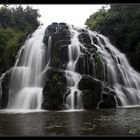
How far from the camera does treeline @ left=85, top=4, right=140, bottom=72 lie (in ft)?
66.3

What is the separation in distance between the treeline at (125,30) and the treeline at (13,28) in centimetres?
603

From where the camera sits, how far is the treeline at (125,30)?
20.2m

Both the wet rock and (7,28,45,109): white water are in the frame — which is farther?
(7,28,45,109): white water

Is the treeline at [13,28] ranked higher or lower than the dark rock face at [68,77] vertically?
higher

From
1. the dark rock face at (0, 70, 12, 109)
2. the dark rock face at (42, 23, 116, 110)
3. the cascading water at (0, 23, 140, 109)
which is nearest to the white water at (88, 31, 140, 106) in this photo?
the cascading water at (0, 23, 140, 109)

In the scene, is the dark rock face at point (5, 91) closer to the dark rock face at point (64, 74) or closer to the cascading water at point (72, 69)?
the dark rock face at point (64, 74)

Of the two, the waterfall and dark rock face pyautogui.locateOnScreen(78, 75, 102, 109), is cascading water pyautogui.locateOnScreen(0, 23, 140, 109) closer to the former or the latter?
the waterfall

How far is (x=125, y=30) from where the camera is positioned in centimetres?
2197

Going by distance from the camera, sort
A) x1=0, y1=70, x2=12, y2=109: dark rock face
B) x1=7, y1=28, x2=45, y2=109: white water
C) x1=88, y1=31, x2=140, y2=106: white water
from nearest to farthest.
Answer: x1=7, y1=28, x2=45, y2=109: white water → x1=88, y1=31, x2=140, y2=106: white water → x1=0, y1=70, x2=12, y2=109: dark rock face

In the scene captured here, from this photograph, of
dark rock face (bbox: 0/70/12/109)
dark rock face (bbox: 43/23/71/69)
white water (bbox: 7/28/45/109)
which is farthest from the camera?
Result: dark rock face (bbox: 43/23/71/69)

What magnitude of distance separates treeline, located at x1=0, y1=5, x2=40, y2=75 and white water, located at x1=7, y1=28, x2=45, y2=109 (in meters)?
1.11

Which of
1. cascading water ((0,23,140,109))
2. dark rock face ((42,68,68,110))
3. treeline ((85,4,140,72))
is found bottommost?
dark rock face ((42,68,68,110))

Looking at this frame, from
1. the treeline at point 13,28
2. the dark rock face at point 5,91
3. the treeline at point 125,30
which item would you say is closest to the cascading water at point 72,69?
the dark rock face at point 5,91

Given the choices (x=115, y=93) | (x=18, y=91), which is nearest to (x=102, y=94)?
(x=115, y=93)
